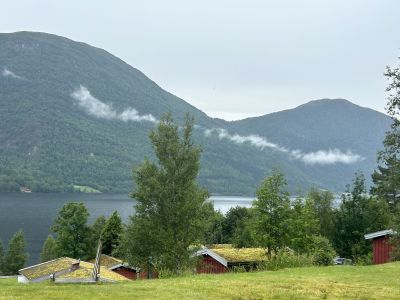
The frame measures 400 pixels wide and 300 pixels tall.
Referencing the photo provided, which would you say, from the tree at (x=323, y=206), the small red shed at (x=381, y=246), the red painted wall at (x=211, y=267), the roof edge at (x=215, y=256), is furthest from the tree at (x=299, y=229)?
the tree at (x=323, y=206)

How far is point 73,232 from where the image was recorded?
65.6 meters

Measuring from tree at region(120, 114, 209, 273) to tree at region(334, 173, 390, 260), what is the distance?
24925 millimetres

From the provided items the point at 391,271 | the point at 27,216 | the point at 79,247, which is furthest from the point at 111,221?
the point at 27,216

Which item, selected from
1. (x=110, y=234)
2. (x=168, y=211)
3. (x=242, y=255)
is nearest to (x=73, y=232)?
(x=110, y=234)

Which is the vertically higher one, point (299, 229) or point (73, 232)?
point (299, 229)

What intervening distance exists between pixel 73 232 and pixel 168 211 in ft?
129

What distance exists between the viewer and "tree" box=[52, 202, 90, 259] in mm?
64625

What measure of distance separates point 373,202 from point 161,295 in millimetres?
41080

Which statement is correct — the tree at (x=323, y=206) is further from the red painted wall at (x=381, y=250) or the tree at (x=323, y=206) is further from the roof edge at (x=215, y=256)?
the roof edge at (x=215, y=256)

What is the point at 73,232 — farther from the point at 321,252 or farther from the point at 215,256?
the point at 321,252

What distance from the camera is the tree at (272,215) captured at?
36.7 meters

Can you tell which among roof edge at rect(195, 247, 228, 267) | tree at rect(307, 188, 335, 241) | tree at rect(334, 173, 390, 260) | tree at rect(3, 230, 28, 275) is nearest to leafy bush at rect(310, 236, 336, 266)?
tree at rect(334, 173, 390, 260)

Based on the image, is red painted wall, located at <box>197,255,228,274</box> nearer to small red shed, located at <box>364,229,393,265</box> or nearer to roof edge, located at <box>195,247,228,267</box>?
roof edge, located at <box>195,247,228,267</box>

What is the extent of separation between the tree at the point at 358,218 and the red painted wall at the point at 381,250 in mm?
13537
